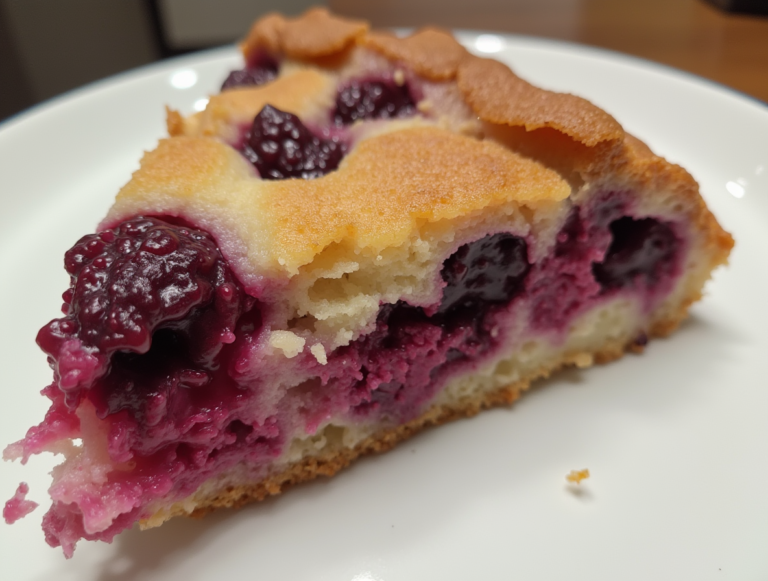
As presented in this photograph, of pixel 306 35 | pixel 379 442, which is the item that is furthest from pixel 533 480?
pixel 306 35

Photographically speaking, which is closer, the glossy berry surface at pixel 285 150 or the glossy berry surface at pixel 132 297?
the glossy berry surface at pixel 132 297

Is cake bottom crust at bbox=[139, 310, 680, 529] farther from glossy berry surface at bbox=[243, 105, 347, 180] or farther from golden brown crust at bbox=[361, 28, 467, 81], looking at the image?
golden brown crust at bbox=[361, 28, 467, 81]

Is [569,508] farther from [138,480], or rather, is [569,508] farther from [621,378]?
[138,480]

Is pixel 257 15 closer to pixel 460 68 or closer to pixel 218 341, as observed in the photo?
pixel 460 68

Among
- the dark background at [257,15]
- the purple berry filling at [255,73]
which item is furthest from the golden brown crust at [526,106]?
the dark background at [257,15]

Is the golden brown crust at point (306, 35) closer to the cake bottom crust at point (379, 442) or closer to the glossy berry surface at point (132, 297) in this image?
the glossy berry surface at point (132, 297)

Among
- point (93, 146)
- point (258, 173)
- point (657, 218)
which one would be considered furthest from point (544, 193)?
point (93, 146)
